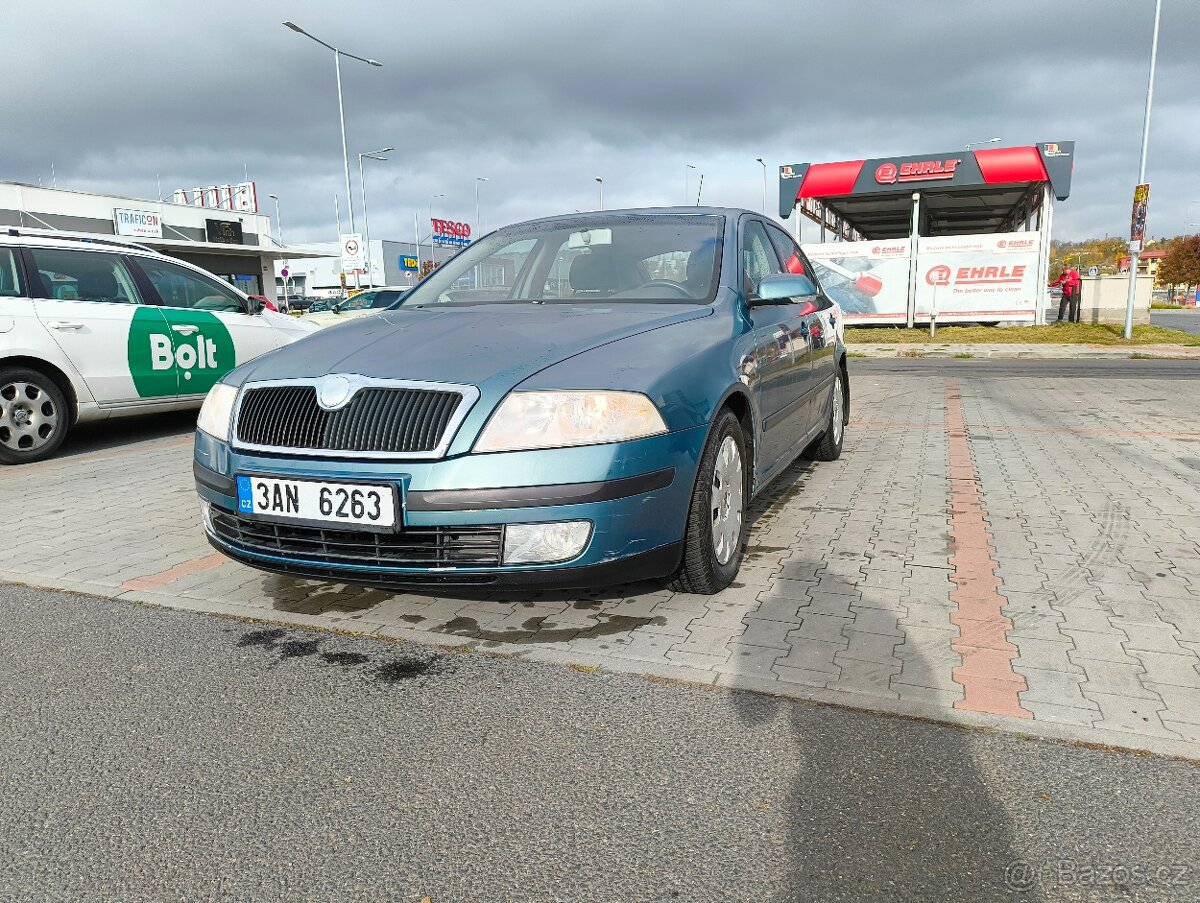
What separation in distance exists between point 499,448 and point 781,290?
1857mm

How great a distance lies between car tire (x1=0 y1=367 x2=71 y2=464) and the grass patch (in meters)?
18.5

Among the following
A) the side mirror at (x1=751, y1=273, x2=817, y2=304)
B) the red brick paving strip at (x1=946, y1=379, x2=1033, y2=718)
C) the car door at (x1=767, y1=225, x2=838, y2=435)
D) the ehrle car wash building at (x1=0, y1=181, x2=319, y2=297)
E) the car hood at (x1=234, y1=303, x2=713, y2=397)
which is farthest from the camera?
the ehrle car wash building at (x1=0, y1=181, x2=319, y2=297)

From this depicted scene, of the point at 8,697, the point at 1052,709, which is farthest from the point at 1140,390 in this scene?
the point at 8,697

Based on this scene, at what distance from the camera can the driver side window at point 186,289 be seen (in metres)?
7.54

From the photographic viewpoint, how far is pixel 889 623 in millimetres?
3232

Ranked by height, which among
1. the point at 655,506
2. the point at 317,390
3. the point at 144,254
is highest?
the point at 144,254

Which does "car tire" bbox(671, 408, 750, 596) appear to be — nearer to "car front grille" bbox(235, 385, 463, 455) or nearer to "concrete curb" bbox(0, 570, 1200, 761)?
"concrete curb" bbox(0, 570, 1200, 761)

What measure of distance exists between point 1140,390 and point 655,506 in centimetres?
1045

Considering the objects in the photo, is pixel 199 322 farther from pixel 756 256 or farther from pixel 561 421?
pixel 561 421

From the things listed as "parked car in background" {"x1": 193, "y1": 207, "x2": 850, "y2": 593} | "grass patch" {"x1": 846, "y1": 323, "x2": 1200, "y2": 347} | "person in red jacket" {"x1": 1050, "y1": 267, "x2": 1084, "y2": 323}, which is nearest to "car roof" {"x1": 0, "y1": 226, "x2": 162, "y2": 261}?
"parked car in background" {"x1": 193, "y1": 207, "x2": 850, "y2": 593}

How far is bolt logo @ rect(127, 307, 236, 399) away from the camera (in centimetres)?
731

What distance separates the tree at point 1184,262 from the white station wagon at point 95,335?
95.8 m

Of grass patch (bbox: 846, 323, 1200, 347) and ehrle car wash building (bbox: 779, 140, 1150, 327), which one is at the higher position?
ehrle car wash building (bbox: 779, 140, 1150, 327)

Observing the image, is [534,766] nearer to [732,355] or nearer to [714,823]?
[714,823]
